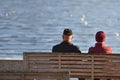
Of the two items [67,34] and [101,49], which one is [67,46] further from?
[101,49]

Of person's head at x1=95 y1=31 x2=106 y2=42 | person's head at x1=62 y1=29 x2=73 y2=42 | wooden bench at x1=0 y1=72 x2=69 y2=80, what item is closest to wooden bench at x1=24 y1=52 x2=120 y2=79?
person's head at x1=95 y1=31 x2=106 y2=42

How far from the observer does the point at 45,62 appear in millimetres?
8594

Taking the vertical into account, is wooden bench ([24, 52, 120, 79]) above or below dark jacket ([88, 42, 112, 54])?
below

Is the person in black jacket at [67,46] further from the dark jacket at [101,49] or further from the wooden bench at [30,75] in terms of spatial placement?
the wooden bench at [30,75]

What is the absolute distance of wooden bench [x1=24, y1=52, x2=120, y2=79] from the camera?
8.48 meters

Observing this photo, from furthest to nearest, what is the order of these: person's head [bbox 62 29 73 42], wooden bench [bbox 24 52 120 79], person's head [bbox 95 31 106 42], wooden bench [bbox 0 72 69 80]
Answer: person's head [bbox 62 29 73 42]
person's head [bbox 95 31 106 42]
wooden bench [bbox 24 52 120 79]
wooden bench [bbox 0 72 69 80]

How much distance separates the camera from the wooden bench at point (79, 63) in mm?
8477

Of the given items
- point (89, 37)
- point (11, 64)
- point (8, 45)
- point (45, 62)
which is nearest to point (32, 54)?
point (45, 62)

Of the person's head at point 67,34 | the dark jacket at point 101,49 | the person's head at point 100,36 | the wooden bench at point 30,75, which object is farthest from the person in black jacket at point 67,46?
the wooden bench at point 30,75

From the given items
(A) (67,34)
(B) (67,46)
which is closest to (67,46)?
(B) (67,46)

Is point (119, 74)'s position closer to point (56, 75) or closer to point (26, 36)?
point (56, 75)

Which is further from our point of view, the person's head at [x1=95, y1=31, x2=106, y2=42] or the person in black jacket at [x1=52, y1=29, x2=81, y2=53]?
the person in black jacket at [x1=52, y1=29, x2=81, y2=53]

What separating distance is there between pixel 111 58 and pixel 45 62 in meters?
1.05

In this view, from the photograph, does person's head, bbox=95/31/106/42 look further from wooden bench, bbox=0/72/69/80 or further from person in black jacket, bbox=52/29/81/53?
wooden bench, bbox=0/72/69/80
